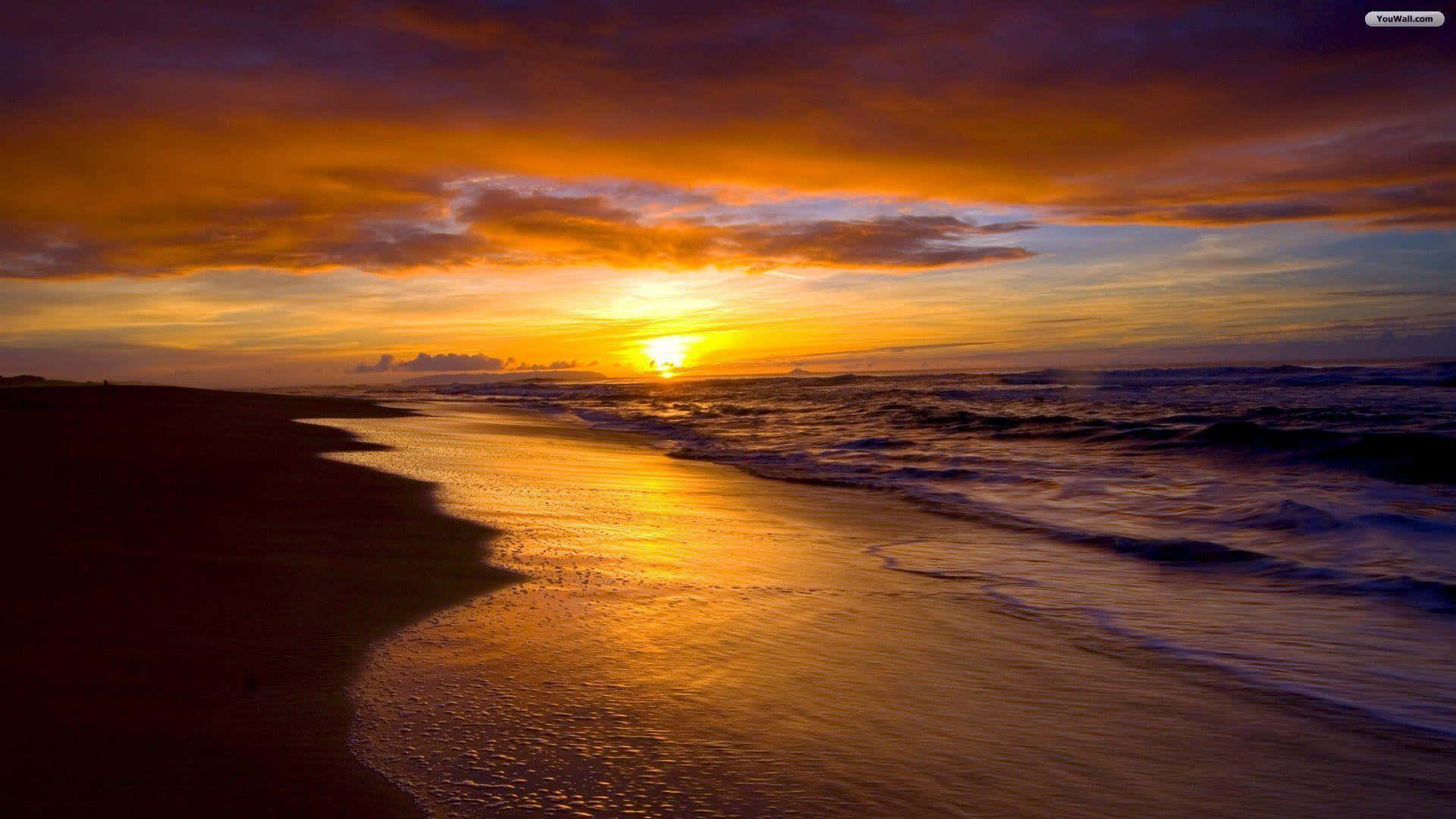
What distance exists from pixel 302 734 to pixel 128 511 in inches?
210

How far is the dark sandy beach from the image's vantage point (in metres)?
2.72

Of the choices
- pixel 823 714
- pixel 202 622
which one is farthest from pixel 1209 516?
pixel 202 622

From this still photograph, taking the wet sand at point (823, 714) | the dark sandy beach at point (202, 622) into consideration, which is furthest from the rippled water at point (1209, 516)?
the dark sandy beach at point (202, 622)

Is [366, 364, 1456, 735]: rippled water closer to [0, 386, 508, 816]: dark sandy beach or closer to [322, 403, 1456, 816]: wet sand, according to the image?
[322, 403, 1456, 816]: wet sand

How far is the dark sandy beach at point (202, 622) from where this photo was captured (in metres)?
2.72

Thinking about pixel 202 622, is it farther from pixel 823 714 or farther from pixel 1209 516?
pixel 1209 516

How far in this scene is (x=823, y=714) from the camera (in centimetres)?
353

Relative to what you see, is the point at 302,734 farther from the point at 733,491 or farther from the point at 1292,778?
the point at 733,491

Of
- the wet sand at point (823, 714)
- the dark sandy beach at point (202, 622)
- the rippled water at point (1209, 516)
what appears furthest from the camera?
the rippled water at point (1209, 516)

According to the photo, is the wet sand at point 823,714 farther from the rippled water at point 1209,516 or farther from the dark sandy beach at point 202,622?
the rippled water at point 1209,516

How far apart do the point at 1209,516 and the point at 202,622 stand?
8869mm

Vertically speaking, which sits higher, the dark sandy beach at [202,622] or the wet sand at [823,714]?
the dark sandy beach at [202,622]

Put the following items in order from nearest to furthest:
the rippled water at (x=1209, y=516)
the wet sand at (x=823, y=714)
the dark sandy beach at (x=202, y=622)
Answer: the dark sandy beach at (x=202, y=622) → the wet sand at (x=823, y=714) → the rippled water at (x=1209, y=516)

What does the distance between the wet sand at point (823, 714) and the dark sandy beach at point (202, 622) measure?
261 millimetres
